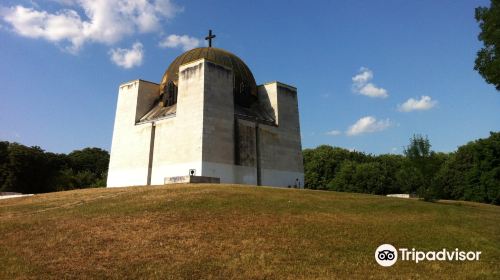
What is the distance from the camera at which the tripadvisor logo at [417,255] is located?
36.9 feet

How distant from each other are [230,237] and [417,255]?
218 inches

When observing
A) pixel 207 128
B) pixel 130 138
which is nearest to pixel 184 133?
pixel 207 128

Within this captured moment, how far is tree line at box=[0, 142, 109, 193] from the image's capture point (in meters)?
50.4

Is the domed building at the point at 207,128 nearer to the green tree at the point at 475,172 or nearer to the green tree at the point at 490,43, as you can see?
Result: the green tree at the point at 490,43

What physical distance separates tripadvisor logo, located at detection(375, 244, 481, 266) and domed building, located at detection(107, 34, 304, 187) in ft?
51.3

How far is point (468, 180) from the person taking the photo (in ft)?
157

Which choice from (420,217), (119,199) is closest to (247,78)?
(119,199)

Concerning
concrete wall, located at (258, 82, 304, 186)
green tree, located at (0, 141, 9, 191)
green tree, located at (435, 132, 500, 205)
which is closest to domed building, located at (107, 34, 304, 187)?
concrete wall, located at (258, 82, 304, 186)

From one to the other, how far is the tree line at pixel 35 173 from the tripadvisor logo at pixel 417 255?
38.5 m

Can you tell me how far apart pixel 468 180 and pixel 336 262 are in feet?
146

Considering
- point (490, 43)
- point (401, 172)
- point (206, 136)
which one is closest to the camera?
point (490, 43)

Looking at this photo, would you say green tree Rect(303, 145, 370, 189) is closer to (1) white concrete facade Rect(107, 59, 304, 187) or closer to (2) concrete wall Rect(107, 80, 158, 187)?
(1) white concrete facade Rect(107, 59, 304, 187)

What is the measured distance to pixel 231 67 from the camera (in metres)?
34.0

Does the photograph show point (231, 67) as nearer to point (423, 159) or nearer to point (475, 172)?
point (423, 159)
